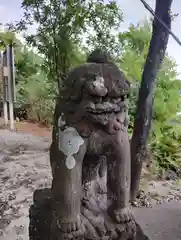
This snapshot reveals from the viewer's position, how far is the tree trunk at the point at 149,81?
6.27 ft

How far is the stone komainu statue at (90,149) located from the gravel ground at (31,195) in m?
0.99

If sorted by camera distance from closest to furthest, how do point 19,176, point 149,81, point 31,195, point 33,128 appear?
point 149,81 < point 31,195 < point 19,176 < point 33,128

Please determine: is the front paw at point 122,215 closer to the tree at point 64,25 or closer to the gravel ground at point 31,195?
the gravel ground at point 31,195

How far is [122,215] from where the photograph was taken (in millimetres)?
950

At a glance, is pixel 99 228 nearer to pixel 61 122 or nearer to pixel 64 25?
pixel 61 122

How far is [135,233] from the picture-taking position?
38.7 inches

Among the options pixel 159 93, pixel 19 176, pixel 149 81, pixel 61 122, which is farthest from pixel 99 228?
pixel 159 93

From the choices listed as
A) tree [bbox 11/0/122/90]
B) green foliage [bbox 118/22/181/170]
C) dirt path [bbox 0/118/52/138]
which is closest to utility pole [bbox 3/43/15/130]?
dirt path [bbox 0/118/52/138]

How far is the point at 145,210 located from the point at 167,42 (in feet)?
3.95

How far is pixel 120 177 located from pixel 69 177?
16cm

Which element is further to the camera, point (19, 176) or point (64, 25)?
point (64, 25)

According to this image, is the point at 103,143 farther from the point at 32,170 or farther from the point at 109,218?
the point at 32,170

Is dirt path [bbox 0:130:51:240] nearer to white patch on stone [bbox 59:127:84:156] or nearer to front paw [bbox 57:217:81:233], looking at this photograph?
front paw [bbox 57:217:81:233]

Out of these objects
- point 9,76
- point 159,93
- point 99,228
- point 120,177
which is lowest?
point 99,228
